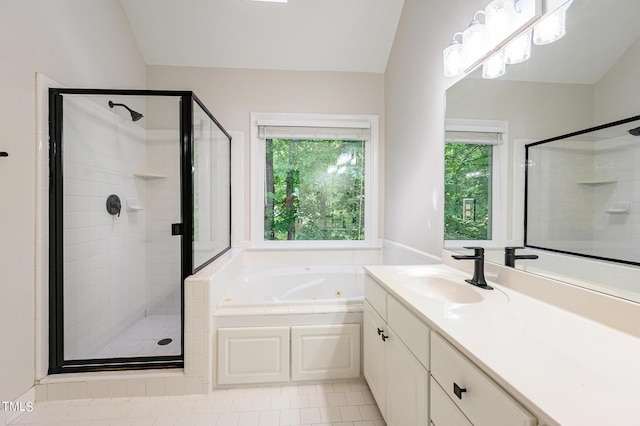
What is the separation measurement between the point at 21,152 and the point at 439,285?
236 centimetres

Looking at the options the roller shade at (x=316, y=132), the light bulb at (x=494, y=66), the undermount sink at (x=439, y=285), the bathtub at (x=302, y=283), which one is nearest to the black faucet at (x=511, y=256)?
the undermount sink at (x=439, y=285)

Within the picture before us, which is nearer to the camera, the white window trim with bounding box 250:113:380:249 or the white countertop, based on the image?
the white countertop

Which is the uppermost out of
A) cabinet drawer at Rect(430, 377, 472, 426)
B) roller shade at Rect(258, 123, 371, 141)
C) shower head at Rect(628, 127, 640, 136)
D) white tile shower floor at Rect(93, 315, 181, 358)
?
roller shade at Rect(258, 123, 371, 141)

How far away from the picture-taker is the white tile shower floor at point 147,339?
199cm

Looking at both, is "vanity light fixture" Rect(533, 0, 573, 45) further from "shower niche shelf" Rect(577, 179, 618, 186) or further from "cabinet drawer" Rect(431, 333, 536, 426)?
"cabinet drawer" Rect(431, 333, 536, 426)

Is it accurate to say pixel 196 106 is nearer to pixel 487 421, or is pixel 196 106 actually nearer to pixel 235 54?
pixel 235 54

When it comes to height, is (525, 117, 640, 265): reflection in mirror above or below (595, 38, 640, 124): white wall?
below

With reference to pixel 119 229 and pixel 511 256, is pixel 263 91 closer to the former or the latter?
pixel 119 229

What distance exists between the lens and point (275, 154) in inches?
114

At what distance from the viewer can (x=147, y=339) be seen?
220 cm

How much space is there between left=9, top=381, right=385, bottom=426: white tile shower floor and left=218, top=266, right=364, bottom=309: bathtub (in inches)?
30.7

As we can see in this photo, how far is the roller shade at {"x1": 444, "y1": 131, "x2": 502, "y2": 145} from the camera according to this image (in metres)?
1.36

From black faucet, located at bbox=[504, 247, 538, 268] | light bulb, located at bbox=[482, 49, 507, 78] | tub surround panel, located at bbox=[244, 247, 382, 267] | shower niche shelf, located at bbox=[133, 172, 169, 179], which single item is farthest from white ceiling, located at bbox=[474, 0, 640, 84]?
shower niche shelf, located at bbox=[133, 172, 169, 179]

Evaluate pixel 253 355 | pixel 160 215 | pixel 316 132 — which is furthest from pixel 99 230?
pixel 316 132
